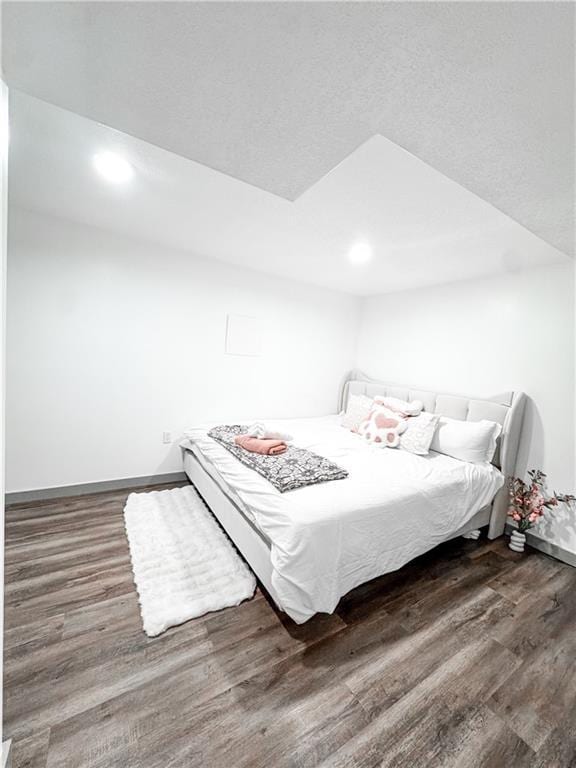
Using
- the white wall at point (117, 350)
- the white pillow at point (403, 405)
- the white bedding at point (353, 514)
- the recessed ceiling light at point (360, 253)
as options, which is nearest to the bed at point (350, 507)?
the white bedding at point (353, 514)

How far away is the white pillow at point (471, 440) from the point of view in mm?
2549

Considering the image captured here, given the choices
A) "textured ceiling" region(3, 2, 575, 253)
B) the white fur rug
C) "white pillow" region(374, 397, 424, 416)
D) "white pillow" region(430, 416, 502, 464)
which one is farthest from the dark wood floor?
"textured ceiling" region(3, 2, 575, 253)

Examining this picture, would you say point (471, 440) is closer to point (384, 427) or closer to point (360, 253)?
point (384, 427)

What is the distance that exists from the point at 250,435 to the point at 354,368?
2.29 m

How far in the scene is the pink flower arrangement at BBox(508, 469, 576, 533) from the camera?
242 cm

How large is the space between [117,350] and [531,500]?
3834 millimetres

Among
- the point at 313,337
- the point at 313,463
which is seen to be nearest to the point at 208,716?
the point at 313,463

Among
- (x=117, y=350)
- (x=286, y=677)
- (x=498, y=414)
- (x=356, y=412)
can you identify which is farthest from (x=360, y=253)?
(x=286, y=677)

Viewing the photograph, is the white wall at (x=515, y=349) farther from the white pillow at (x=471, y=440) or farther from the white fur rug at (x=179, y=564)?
the white fur rug at (x=179, y=564)

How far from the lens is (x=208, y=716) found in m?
1.21

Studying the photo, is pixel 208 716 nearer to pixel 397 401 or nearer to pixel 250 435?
pixel 250 435

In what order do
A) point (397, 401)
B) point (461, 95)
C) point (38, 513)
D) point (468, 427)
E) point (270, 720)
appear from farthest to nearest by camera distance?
1. point (397, 401)
2. point (468, 427)
3. point (38, 513)
4. point (270, 720)
5. point (461, 95)

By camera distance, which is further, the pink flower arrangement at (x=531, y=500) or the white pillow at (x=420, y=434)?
the white pillow at (x=420, y=434)

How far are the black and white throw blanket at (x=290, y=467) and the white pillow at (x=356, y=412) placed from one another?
1.09 meters
